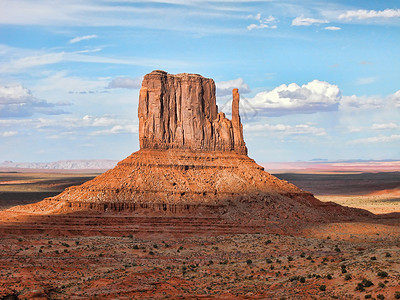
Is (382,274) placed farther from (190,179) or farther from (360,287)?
(190,179)

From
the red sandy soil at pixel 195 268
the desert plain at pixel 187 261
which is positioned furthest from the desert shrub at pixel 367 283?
the red sandy soil at pixel 195 268

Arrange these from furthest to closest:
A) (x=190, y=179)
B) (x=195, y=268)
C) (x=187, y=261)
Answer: (x=190, y=179) → (x=187, y=261) → (x=195, y=268)

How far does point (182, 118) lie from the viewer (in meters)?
91.9

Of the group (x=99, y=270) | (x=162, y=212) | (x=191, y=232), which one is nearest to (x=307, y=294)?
(x=99, y=270)

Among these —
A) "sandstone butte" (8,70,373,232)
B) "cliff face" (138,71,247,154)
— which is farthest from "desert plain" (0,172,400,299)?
"cliff face" (138,71,247,154)

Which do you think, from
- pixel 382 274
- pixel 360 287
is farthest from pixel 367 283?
pixel 382 274

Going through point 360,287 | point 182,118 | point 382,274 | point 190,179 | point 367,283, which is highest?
point 182,118

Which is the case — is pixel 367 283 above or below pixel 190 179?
below

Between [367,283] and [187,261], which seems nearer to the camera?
[367,283]

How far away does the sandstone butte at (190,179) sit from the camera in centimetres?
8144

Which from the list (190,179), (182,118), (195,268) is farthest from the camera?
(182,118)

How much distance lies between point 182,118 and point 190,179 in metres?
9.80

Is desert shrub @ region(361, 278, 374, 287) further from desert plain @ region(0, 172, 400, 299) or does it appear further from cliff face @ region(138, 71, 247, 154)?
cliff face @ region(138, 71, 247, 154)

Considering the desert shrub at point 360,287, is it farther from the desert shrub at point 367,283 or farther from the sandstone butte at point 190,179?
the sandstone butte at point 190,179
